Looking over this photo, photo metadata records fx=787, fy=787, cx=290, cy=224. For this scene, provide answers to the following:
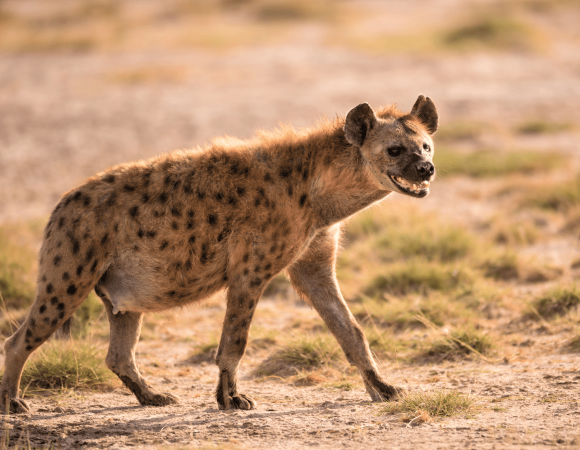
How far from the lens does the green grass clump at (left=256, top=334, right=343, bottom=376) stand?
4.70 meters

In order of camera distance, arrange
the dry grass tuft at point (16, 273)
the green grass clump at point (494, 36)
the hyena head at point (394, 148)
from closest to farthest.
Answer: the hyena head at point (394, 148) < the dry grass tuft at point (16, 273) < the green grass clump at point (494, 36)

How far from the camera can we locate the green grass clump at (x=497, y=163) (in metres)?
9.07

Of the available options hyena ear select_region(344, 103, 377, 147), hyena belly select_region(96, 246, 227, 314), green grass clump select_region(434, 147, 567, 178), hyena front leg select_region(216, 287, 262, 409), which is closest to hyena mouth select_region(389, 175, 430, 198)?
hyena ear select_region(344, 103, 377, 147)

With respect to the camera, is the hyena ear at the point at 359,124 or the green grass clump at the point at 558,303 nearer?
the hyena ear at the point at 359,124

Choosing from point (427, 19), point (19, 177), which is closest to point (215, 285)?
point (19, 177)

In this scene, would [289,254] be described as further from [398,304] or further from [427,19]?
[427,19]

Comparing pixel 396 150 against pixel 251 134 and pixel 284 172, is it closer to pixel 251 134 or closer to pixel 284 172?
pixel 284 172

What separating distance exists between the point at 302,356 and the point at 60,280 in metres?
1.60

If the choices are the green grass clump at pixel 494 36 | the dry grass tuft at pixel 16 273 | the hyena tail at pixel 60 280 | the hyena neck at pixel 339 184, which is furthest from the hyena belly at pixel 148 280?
the green grass clump at pixel 494 36

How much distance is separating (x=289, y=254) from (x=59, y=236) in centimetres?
112

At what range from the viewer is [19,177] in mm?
9172

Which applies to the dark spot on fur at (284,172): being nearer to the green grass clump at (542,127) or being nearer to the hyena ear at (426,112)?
the hyena ear at (426,112)

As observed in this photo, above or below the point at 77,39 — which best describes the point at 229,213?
below

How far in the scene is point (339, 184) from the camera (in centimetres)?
402
